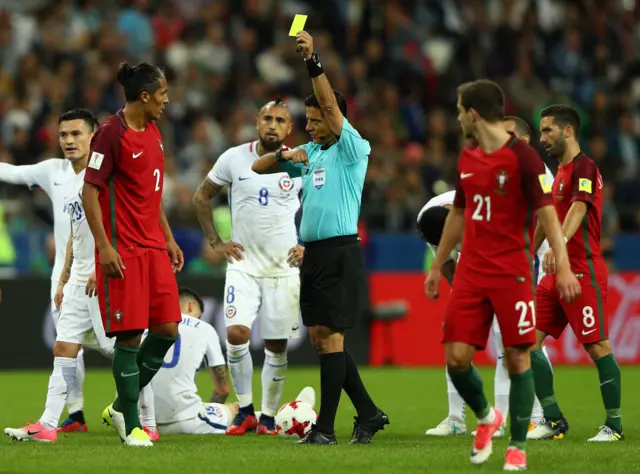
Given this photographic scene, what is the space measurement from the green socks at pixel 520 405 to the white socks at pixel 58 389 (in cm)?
372

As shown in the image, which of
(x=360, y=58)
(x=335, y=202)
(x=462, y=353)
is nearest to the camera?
(x=462, y=353)

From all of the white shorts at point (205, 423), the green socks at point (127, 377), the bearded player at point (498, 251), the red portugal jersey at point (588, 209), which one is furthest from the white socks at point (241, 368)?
the bearded player at point (498, 251)

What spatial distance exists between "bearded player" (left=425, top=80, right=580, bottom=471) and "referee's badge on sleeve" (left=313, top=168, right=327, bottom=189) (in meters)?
1.61

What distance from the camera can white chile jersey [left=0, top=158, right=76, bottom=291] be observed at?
35.2ft

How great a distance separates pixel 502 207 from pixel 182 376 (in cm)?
377

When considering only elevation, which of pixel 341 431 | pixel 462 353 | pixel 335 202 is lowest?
pixel 341 431

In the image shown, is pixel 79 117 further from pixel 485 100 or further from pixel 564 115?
pixel 485 100

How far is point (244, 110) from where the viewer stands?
2141cm

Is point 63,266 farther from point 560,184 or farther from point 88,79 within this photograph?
point 88,79

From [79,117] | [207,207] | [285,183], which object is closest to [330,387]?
[285,183]

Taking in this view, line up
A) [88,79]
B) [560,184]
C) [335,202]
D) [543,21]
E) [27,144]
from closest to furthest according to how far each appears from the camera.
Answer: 1. [335,202]
2. [560,184]
3. [27,144]
4. [88,79]
5. [543,21]

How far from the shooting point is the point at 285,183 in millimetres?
11273

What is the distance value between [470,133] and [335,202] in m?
1.67

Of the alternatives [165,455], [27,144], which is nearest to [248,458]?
[165,455]
